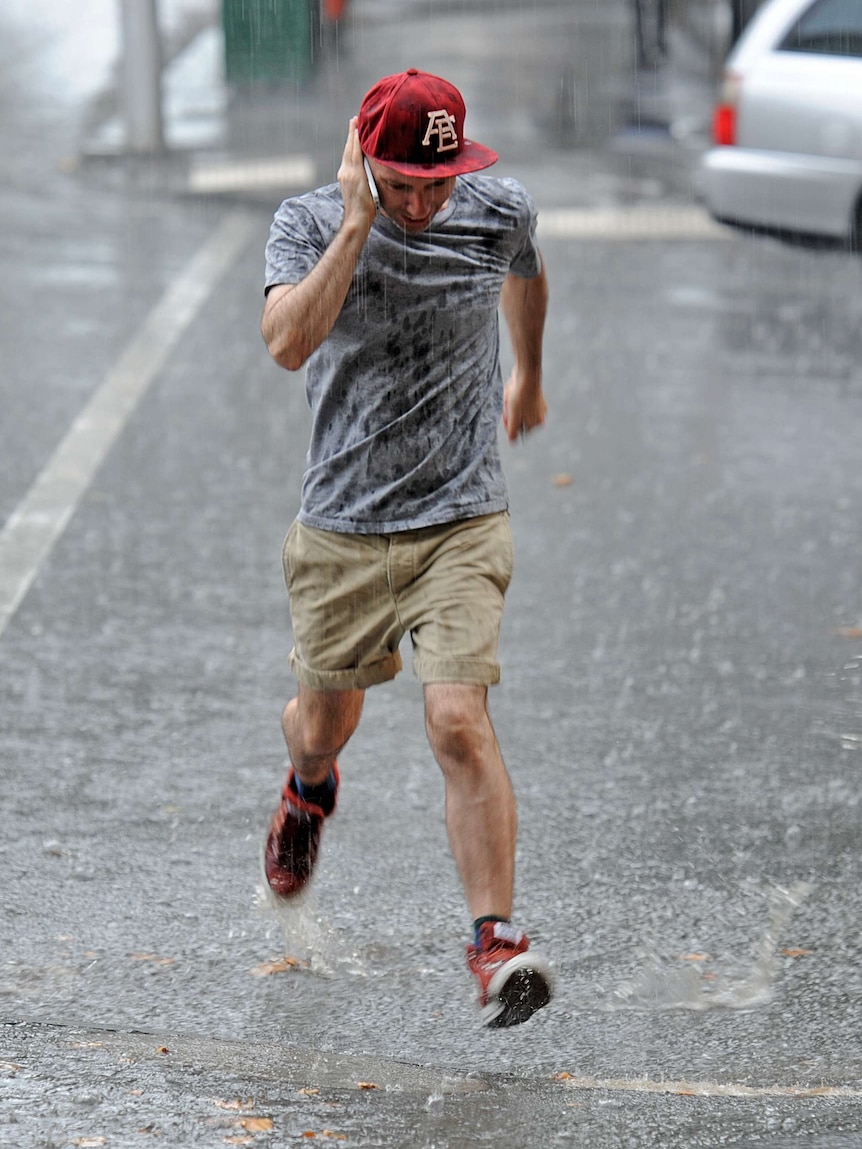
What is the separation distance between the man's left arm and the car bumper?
816 cm

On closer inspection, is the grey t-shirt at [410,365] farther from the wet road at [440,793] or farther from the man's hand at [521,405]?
the wet road at [440,793]

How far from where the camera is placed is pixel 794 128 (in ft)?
40.8

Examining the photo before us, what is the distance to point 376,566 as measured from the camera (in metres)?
4.16

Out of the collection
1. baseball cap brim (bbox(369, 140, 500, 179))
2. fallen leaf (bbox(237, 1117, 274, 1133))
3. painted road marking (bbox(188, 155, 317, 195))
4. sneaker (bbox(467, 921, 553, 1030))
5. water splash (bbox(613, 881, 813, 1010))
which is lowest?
painted road marking (bbox(188, 155, 317, 195))

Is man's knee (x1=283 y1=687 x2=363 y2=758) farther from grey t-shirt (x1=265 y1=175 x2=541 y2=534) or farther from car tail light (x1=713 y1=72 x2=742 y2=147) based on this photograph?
car tail light (x1=713 y1=72 x2=742 y2=147)

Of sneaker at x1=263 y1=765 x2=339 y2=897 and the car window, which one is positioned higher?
sneaker at x1=263 y1=765 x2=339 y2=897

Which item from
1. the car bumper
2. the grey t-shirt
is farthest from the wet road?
the car bumper

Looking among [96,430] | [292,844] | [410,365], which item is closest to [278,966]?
[292,844]

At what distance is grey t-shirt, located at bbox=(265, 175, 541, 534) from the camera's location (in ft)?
13.2

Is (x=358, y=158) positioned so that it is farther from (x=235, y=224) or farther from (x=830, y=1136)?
(x=235, y=224)

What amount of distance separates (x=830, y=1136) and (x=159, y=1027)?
1.38m

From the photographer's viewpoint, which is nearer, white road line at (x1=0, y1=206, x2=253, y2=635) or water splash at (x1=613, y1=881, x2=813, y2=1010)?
water splash at (x1=613, y1=881, x2=813, y2=1010)

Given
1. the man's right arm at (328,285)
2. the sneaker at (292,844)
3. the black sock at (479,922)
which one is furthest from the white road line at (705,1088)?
the man's right arm at (328,285)

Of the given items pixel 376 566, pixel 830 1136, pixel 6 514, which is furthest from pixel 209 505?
pixel 830 1136
